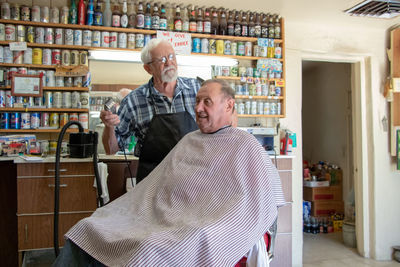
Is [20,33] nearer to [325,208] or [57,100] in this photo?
[57,100]

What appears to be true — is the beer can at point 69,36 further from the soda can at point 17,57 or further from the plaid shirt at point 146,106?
the plaid shirt at point 146,106

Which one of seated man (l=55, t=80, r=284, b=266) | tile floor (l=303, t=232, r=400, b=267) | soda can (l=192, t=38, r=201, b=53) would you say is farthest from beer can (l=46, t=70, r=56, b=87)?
tile floor (l=303, t=232, r=400, b=267)

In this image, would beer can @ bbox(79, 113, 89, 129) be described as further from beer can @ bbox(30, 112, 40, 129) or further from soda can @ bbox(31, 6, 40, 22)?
soda can @ bbox(31, 6, 40, 22)

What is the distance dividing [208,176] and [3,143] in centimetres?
246

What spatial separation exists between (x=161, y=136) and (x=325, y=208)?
447cm

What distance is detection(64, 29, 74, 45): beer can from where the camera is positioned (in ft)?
11.2

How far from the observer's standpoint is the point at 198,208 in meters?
1.35

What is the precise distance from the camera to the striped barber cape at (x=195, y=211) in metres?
1.07

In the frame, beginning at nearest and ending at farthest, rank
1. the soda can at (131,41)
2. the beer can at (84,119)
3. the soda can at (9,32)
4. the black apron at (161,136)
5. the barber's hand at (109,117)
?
the barber's hand at (109,117), the black apron at (161,136), the soda can at (9,32), the beer can at (84,119), the soda can at (131,41)

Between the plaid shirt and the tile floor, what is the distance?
2856 millimetres

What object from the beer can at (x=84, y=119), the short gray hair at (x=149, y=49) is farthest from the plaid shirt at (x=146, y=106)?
the beer can at (x=84, y=119)

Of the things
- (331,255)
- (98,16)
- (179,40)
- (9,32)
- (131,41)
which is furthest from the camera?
(331,255)

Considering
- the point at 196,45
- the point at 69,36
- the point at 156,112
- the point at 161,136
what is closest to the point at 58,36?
the point at 69,36

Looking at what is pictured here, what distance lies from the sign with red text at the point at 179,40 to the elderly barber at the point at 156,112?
5.68 ft
